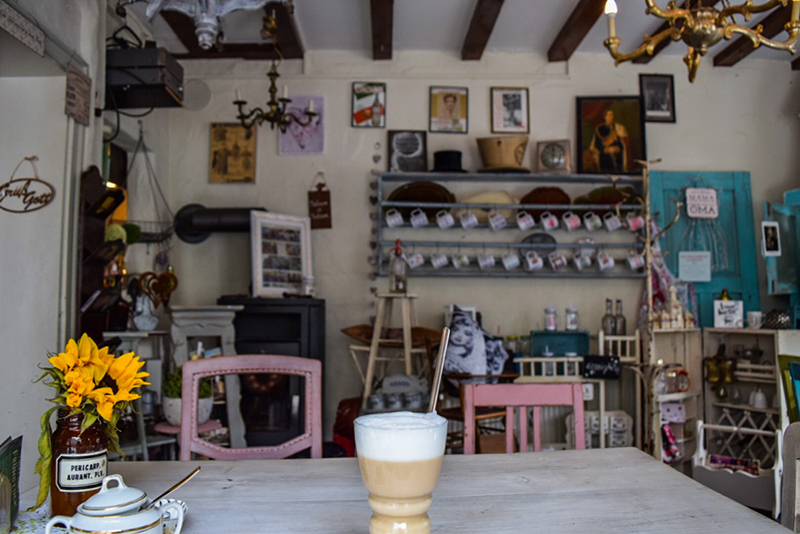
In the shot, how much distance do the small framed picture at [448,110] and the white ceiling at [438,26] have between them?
32 cm

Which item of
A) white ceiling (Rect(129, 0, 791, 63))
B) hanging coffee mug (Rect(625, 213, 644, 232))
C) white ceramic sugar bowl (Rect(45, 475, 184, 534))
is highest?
white ceiling (Rect(129, 0, 791, 63))

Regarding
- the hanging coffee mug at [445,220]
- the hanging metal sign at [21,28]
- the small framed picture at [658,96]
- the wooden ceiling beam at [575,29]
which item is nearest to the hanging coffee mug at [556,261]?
the hanging coffee mug at [445,220]

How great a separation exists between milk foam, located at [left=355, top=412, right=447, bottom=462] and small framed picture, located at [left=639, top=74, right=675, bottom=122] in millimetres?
4502

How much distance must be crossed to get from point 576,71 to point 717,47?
1020 millimetres

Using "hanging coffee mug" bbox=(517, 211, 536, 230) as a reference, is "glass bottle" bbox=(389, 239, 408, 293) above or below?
below

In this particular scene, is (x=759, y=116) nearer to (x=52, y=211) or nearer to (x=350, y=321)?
(x=350, y=321)

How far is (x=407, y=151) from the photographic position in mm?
4660

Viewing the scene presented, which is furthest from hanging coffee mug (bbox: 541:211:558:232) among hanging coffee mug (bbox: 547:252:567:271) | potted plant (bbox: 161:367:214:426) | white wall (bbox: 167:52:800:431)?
potted plant (bbox: 161:367:214:426)

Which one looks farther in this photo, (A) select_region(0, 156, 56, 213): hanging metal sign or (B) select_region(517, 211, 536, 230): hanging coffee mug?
(B) select_region(517, 211, 536, 230): hanging coffee mug

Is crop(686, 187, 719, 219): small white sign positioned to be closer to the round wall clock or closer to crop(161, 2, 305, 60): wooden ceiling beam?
the round wall clock

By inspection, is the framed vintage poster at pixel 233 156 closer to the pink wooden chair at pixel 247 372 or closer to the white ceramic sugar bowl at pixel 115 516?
the pink wooden chair at pixel 247 372

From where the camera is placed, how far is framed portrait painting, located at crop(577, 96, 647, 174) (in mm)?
4648

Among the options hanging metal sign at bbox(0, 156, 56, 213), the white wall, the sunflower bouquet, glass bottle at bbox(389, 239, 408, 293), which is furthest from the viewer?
the white wall

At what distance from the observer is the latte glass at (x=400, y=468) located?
81 cm
